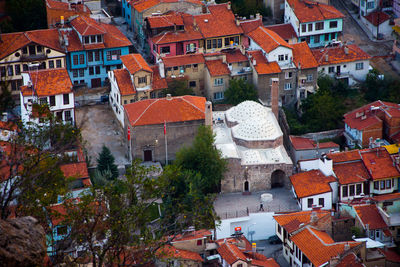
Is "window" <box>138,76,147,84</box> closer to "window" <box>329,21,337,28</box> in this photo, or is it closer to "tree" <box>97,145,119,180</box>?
"tree" <box>97,145,119,180</box>

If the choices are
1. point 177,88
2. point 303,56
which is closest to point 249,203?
point 177,88

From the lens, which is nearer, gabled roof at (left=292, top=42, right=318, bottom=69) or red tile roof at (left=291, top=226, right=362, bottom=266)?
red tile roof at (left=291, top=226, right=362, bottom=266)

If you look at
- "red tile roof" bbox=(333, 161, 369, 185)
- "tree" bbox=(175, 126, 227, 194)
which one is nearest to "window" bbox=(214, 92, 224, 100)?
"tree" bbox=(175, 126, 227, 194)

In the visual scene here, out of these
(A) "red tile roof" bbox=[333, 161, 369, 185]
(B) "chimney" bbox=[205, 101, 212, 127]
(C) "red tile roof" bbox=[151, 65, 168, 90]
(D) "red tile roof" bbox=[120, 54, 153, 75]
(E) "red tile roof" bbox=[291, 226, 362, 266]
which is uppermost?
(D) "red tile roof" bbox=[120, 54, 153, 75]

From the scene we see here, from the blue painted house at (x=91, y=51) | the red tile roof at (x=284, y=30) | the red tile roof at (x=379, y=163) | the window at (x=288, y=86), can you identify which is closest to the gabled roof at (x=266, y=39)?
the red tile roof at (x=284, y=30)

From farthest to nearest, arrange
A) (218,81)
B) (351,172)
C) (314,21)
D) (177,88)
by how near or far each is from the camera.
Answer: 1. (314,21)
2. (218,81)
3. (177,88)
4. (351,172)

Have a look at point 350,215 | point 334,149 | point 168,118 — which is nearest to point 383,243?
point 350,215

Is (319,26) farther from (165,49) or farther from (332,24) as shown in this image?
(165,49)

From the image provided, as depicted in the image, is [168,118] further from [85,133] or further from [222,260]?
[222,260]
